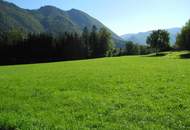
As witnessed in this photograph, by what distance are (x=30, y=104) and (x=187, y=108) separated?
25.8 feet

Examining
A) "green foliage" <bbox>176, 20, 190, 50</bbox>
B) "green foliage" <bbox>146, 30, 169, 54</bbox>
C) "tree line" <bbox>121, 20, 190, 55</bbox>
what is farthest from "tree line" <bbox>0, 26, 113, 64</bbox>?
"green foliage" <bbox>176, 20, 190, 50</bbox>

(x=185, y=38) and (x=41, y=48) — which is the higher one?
(x=185, y=38)

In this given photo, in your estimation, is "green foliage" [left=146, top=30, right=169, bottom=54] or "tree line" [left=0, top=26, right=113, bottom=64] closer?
"tree line" [left=0, top=26, right=113, bottom=64]

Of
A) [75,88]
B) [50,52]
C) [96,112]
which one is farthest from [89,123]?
[50,52]

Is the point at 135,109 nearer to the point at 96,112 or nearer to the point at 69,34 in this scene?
the point at 96,112

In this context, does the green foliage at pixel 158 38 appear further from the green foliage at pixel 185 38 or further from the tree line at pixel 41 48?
the tree line at pixel 41 48

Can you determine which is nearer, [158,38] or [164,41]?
[158,38]

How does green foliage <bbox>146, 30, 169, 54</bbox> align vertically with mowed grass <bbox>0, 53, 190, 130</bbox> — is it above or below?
above

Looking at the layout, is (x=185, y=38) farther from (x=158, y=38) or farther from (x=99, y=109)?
(x=99, y=109)

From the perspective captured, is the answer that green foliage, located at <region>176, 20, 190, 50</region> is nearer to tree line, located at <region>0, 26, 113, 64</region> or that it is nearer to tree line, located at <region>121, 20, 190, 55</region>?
tree line, located at <region>121, 20, 190, 55</region>

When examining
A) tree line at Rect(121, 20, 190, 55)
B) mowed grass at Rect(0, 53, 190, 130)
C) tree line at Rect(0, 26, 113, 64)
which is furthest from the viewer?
tree line at Rect(0, 26, 113, 64)

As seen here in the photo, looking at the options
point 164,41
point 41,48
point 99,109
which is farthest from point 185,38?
point 99,109

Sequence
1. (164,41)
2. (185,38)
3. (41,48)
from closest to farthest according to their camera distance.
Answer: (185,38)
(41,48)
(164,41)

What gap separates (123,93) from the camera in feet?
58.1
